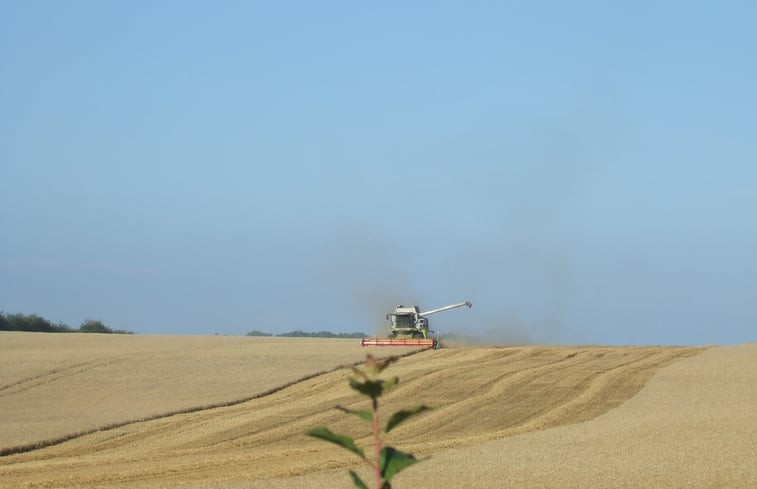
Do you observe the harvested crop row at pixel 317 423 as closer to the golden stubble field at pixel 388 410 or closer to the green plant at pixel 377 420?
the golden stubble field at pixel 388 410

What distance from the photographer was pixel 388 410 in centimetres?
2770

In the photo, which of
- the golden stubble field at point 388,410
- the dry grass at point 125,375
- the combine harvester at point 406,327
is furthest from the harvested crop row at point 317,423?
the combine harvester at point 406,327

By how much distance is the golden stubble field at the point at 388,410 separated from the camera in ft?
59.9

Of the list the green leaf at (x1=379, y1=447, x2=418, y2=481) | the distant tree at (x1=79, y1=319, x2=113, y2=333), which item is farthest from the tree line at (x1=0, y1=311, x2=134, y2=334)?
the green leaf at (x1=379, y1=447, x2=418, y2=481)

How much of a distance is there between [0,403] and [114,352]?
548 inches

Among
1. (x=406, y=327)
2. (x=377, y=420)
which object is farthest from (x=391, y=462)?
(x=406, y=327)

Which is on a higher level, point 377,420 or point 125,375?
point 125,375

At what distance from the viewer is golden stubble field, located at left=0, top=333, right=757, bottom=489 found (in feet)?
59.9

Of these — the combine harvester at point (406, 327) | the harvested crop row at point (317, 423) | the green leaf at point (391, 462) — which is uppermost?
the combine harvester at point (406, 327)

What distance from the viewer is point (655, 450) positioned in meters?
20.3

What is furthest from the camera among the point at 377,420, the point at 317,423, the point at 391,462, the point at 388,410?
the point at 388,410

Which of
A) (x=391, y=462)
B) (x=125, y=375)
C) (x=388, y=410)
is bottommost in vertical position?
(x=391, y=462)

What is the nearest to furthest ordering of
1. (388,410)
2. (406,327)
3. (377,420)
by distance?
(377,420) → (388,410) → (406,327)

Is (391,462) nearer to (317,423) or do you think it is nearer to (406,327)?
(317,423)
